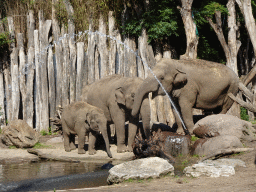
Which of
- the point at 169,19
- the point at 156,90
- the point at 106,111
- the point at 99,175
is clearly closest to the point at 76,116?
the point at 106,111

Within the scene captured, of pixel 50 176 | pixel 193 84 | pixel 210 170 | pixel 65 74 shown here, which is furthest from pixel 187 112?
pixel 65 74

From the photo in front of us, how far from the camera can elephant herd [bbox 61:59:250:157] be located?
8656 mm

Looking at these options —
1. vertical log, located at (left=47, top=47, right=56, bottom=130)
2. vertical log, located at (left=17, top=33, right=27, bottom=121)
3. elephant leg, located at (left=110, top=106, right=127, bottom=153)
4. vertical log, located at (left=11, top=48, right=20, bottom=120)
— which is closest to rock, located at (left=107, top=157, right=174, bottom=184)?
elephant leg, located at (left=110, top=106, right=127, bottom=153)

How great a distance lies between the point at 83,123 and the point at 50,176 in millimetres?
Answer: 2459

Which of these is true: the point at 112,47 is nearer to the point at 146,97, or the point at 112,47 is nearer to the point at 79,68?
the point at 79,68

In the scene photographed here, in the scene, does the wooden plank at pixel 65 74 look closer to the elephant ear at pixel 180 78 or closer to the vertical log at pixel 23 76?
the vertical log at pixel 23 76

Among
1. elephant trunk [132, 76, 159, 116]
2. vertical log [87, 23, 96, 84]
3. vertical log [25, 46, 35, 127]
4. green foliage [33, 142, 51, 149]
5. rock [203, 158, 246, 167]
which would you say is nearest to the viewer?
rock [203, 158, 246, 167]

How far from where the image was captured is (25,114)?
42.8 ft

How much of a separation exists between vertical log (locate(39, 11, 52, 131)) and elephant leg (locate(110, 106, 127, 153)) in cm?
431

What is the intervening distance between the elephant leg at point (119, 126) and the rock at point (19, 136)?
2660mm

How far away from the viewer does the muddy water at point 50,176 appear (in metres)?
5.84

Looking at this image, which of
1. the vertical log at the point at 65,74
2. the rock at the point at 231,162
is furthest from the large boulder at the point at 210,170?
the vertical log at the point at 65,74

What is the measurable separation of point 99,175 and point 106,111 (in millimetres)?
3030

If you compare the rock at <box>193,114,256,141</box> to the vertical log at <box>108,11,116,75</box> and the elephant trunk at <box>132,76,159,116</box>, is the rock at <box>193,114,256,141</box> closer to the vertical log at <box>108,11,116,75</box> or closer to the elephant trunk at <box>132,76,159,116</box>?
the elephant trunk at <box>132,76,159,116</box>
